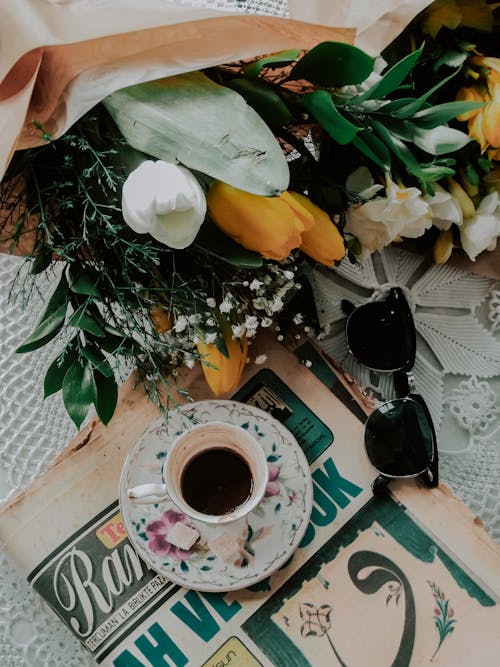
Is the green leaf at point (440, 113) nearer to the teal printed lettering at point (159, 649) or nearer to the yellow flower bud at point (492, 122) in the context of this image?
the yellow flower bud at point (492, 122)

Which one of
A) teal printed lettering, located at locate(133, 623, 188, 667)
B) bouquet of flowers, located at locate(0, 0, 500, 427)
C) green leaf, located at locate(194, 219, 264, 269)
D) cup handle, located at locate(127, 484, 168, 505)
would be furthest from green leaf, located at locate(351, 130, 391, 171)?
teal printed lettering, located at locate(133, 623, 188, 667)

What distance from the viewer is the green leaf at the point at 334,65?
459 mm

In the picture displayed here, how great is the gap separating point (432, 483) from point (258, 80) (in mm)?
401

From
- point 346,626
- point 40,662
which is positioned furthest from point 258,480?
point 40,662

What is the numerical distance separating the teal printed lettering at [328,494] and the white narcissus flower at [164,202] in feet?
1.04

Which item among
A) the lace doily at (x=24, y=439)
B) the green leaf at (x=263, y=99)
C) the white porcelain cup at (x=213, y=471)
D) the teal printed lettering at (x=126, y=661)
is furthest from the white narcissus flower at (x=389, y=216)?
the teal printed lettering at (x=126, y=661)

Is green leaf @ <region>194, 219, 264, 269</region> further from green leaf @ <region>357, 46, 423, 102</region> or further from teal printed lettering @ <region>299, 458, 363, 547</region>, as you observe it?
teal printed lettering @ <region>299, 458, 363, 547</region>

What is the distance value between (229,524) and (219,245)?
0.86 feet

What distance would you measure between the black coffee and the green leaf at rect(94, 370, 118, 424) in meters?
0.11

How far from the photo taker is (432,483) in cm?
65

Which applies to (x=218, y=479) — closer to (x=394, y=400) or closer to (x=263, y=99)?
(x=394, y=400)

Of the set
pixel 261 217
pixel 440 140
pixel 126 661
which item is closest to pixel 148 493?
pixel 126 661

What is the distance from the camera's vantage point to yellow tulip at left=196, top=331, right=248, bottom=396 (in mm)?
586

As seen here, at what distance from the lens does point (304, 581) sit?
631mm
